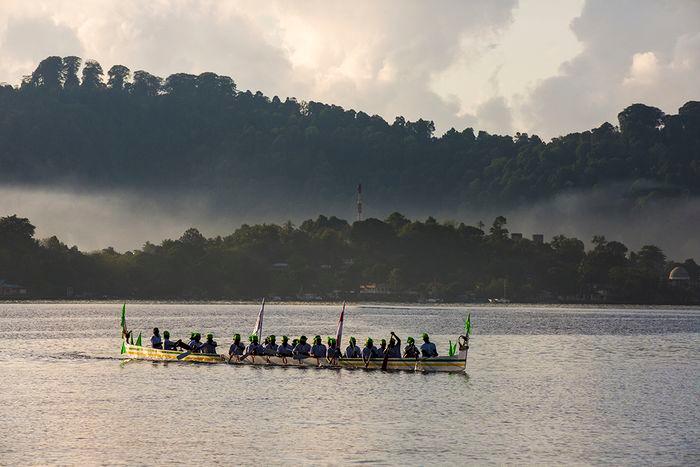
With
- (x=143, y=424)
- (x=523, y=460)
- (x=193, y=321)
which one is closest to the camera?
(x=523, y=460)

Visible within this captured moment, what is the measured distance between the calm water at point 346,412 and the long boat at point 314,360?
819mm

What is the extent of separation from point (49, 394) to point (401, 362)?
2625cm

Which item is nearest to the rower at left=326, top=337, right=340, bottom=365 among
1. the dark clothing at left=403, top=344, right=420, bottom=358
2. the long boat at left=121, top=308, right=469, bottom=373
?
the long boat at left=121, top=308, right=469, bottom=373

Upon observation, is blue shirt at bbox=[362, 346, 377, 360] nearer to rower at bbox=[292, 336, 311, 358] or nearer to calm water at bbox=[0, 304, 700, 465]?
calm water at bbox=[0, 304, 700, 465]

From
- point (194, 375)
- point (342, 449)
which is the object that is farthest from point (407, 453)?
point (194, 375)

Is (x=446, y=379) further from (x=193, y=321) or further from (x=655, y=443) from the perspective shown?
(x=193, y=321)

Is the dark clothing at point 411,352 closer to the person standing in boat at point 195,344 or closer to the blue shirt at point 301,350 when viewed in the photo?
the blue shirt at point 301,350

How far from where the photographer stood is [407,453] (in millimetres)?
54094

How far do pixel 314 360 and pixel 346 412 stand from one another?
2216 cm

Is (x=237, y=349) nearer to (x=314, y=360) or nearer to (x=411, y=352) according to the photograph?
(x=314, y=360)

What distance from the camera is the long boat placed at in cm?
8575

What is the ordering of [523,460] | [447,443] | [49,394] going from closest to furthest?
[523,460]
[447,443]
[49,394]

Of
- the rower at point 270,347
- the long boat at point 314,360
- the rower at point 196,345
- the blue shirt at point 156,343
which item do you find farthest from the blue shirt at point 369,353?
the blue shirt at point 156,343

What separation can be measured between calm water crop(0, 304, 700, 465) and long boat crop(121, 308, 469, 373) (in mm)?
819
